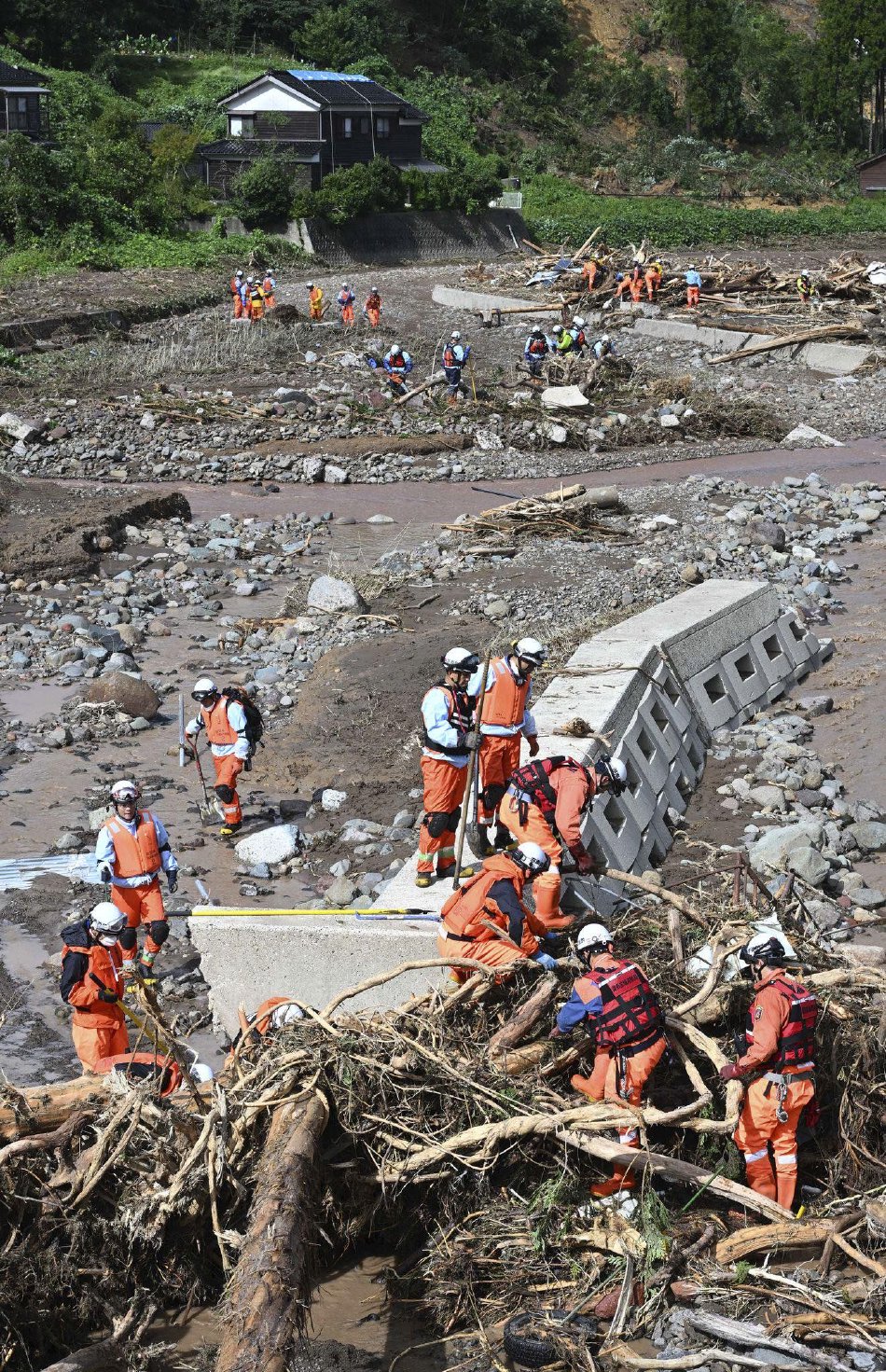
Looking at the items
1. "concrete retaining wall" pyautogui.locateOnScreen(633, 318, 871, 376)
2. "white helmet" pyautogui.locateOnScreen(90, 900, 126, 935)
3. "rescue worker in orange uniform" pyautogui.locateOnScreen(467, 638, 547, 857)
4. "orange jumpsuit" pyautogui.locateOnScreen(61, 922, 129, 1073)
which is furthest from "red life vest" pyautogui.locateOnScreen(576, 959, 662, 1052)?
"concrete retaining wall" pyautogui.locateOnScreen(633, 318, 871, 376)

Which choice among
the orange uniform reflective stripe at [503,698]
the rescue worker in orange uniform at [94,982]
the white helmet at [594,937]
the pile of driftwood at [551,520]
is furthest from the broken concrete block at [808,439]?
the rescue worker in orange uniform at [94,982]

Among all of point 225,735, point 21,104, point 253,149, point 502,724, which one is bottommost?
point 225,735

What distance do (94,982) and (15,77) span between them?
45.3 meters

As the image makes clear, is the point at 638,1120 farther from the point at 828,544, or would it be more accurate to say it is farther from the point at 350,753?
the point at 828,544

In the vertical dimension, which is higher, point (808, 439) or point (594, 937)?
point (808, 439)

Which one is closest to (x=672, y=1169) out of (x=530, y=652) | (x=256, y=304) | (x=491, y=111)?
(x=530, y=652)

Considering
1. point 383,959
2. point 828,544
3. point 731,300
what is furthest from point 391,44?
point 383,959

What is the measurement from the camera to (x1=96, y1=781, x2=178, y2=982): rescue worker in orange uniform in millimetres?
8047

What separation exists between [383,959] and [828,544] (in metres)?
11.7

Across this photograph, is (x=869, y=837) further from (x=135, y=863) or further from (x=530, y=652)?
(x=135, y=863)

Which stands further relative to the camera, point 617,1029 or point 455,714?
point 455,714

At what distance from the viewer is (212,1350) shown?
5441mm

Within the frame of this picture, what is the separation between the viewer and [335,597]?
1484 cm

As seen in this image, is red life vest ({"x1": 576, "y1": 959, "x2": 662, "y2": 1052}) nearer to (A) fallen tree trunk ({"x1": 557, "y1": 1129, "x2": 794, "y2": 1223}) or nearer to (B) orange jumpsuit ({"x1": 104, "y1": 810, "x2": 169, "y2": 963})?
(A) fallen tree trunk ({"x1": 557, "y1": 1129, "x2": 794, "y2": 1223})
